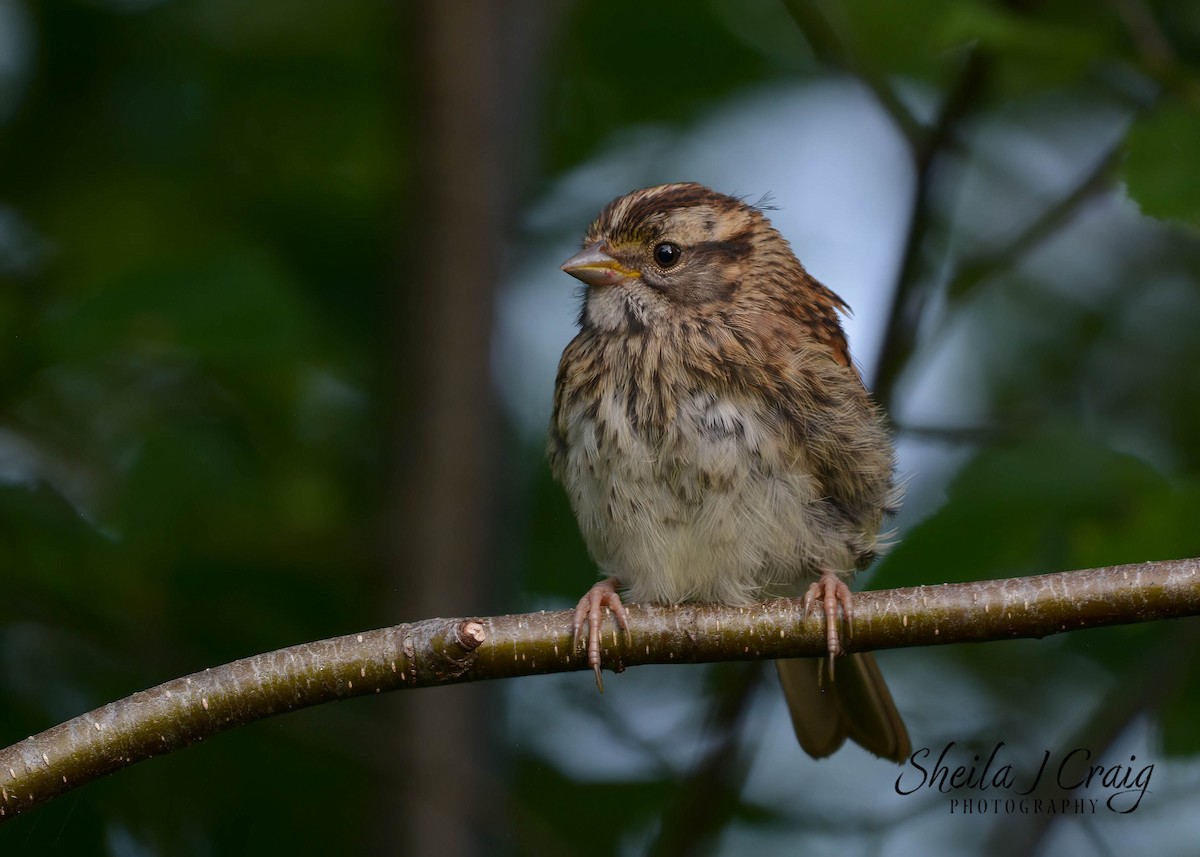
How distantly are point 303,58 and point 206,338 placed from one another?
1357 mm

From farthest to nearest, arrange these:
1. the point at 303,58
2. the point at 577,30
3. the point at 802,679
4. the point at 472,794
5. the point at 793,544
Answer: the point at 577,30 → the point at 303,58 → the point at 472,794 → the point at 802,679 → the point at 793,544

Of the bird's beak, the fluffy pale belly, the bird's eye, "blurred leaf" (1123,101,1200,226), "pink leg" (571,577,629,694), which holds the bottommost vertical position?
"pink leg" (571,577,629,694)

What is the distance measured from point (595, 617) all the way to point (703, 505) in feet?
2.11

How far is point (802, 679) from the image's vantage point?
4.05 metres

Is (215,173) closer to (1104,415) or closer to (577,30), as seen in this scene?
(577,30)

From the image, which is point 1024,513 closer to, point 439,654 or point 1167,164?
point 1167,164

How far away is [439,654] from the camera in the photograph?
263cm

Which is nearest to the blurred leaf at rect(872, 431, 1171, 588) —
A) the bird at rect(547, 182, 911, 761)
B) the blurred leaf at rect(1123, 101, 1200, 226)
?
the bird at rect(547, 182, 911, 761)

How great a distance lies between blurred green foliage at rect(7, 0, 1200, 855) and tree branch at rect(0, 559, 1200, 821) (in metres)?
0.76

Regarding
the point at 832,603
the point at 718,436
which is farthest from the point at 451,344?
the point at 832,603

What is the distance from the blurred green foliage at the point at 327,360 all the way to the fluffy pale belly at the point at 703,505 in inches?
12.5

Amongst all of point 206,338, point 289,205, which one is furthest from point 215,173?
point 206,338

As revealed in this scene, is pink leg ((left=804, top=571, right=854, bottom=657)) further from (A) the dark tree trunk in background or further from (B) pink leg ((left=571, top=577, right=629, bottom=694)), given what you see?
(A) the dark tree trunk in background

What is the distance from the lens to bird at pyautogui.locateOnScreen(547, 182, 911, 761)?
3.51 metres
